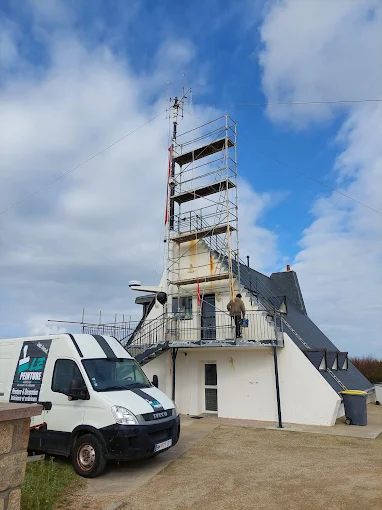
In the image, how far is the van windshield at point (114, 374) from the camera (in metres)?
7.75

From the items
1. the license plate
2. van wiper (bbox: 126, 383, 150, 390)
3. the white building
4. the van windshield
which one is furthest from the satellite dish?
the license plate

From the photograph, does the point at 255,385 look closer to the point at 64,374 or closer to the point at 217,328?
the point at 217,328

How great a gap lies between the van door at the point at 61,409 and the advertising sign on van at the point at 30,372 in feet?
1.33

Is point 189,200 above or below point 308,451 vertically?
above

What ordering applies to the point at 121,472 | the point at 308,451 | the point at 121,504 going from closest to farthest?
the point at 121,504 < the point at 121,472 < the point at 308,451

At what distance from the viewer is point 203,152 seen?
18094mm

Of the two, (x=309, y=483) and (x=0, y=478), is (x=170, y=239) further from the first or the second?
(x=0, y=478)

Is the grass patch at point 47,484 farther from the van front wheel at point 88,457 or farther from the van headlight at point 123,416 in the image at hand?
the van headlight at point 123,416

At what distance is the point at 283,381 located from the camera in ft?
44.6

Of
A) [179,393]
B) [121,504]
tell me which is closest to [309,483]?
[121,504]

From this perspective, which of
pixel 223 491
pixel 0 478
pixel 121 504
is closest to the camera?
pixel 0 478

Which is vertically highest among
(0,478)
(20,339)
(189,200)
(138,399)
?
(189,200)

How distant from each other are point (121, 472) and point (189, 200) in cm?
1278

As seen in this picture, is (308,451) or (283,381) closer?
(308,451)
